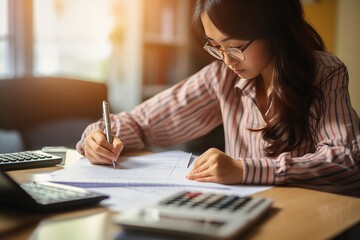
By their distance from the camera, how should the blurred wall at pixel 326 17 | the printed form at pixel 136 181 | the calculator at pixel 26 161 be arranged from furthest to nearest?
the blurred wall at pixel 326 17 → the calculator at pixel 26 161 → the printed form at pixel 136 181

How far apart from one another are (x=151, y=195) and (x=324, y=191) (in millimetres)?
364

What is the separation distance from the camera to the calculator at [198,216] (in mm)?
602

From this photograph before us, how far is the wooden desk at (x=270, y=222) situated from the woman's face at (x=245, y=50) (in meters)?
0.45

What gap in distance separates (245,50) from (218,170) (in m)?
0.39

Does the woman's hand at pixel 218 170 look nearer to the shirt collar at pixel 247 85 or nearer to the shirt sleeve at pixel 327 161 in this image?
the shirt sleeve at pixel 327 161

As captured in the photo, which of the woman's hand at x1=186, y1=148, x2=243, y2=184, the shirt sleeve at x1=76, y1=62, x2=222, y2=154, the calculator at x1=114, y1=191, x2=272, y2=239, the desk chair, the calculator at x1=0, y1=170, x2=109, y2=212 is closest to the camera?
the calculator at x1=114, y1=191, x2=272, y2=239

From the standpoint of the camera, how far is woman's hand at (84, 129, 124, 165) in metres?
1.18

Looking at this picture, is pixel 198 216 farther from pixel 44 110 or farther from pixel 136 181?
pixel 44 110

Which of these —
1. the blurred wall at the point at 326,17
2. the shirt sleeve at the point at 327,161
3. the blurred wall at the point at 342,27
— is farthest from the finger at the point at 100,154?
the blurred wall at the point at 326,17

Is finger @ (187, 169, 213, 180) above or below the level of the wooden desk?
below

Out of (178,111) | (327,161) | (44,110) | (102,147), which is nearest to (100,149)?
(102,147)

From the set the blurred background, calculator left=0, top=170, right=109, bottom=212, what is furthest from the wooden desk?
the blurred background

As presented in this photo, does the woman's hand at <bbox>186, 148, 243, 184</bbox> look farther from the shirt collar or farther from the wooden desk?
A: the shirt collar

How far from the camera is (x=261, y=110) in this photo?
1.40 metres
